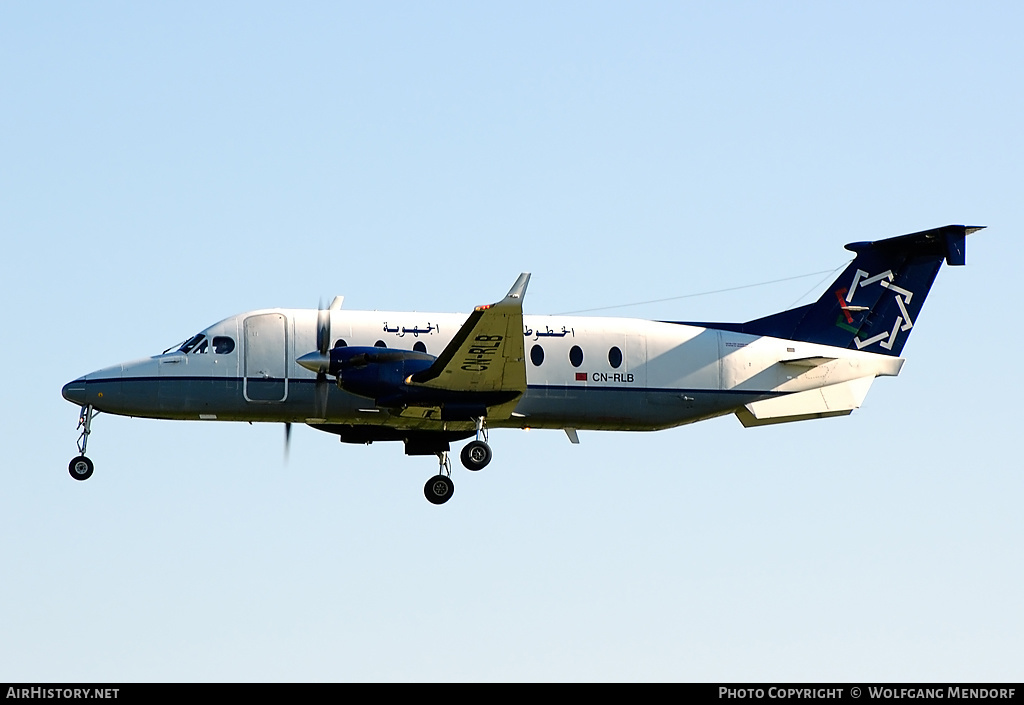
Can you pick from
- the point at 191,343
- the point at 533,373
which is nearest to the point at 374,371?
the point at 533,373

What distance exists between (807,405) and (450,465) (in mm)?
8294

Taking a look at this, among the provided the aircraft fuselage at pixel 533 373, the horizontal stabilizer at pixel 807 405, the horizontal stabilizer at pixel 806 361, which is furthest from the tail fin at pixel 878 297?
the horizontal stabilizer at pixel 807 405

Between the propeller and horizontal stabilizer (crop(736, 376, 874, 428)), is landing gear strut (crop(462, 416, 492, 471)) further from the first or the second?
horizontal stabilizer (crop(736, 376, 874, 428))

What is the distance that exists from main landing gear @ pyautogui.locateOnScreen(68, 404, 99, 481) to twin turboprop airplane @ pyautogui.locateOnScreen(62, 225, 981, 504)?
3cm

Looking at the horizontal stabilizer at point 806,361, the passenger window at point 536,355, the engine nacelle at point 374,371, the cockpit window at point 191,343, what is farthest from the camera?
the horizontal stabilizer at point 806,361

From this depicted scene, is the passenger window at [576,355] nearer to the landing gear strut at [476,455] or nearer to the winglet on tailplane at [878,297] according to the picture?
the landing gear strut at [476,455]

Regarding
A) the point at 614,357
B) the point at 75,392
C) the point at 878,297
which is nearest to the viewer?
the point at 75,392

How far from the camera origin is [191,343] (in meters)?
31.2

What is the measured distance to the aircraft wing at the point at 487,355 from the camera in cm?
2800

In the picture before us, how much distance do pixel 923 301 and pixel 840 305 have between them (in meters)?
2.10

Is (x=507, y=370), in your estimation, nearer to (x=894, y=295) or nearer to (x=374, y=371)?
(x=374, y=371)

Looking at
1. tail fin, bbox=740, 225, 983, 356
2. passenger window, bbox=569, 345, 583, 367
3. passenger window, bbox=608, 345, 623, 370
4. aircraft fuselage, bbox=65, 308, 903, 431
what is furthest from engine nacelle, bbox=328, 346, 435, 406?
tail fin, bbox=740, 225, 983, 356

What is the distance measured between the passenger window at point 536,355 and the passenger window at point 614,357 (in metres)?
1.57
